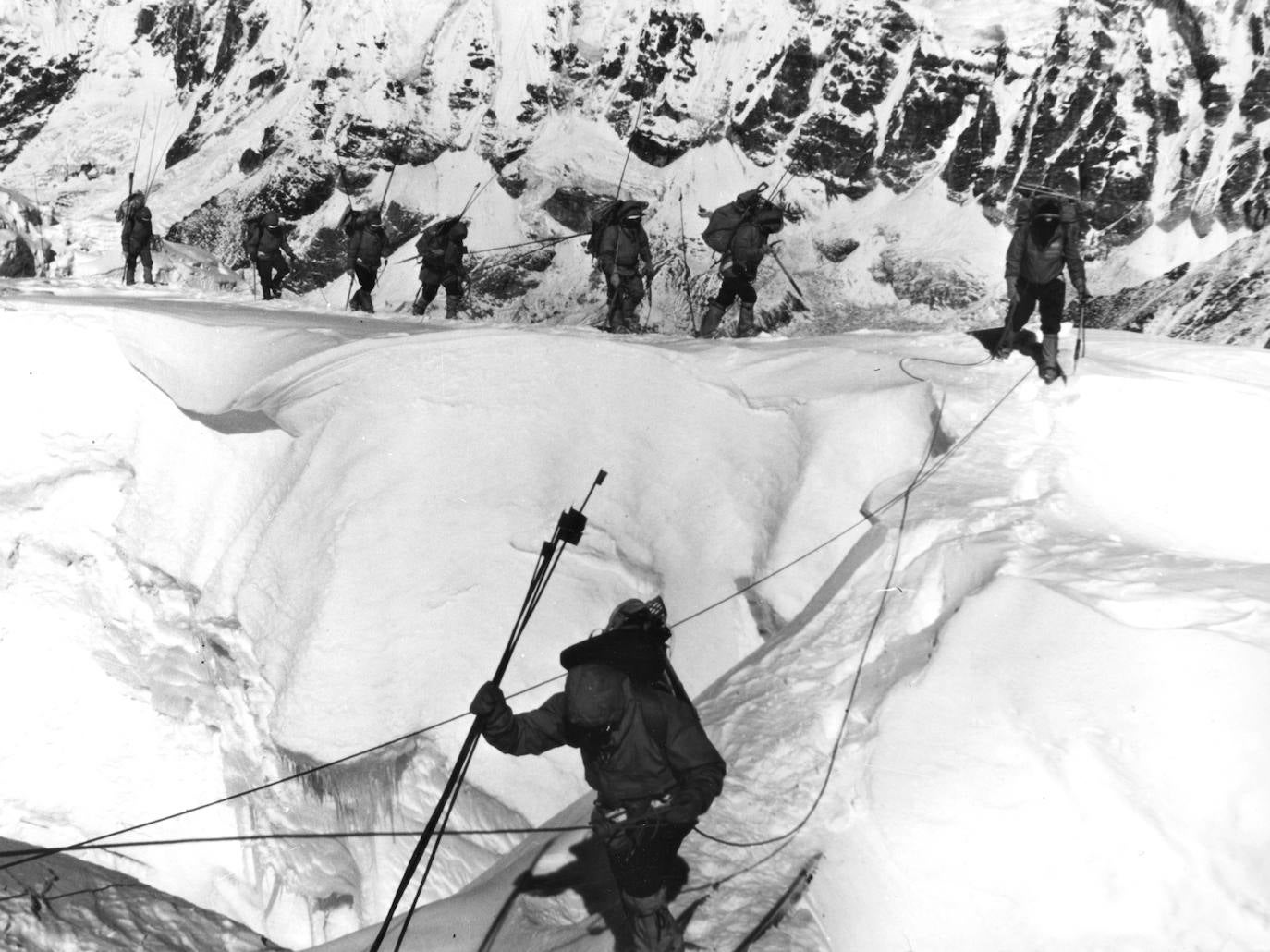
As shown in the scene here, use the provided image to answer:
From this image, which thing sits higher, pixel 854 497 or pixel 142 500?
pixel 854 497

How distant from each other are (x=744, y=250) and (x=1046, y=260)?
3598mm

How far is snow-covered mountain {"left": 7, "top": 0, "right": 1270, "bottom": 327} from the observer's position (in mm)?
121125

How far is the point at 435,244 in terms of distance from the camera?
15789 millimetres

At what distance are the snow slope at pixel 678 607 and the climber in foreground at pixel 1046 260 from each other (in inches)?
15.8

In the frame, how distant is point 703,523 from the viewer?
823cm

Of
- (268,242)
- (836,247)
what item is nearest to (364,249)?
(268,242)

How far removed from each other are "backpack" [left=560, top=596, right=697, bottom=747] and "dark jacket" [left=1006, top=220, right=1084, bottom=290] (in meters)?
5.32

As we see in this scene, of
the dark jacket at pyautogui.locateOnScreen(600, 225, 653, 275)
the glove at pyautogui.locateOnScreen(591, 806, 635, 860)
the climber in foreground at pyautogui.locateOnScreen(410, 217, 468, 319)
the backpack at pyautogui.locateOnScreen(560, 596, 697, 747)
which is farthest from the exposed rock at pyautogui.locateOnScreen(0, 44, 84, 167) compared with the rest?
the glove at pyautogui.locateOnScreen(591, 806, 635, 860)

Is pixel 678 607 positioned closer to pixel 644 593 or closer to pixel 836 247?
pixel 644 593

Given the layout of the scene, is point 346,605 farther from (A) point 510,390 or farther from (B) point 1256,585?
(B) point 1256,585

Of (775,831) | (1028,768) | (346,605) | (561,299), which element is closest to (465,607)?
(346,605)

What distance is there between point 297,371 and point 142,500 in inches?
62.2

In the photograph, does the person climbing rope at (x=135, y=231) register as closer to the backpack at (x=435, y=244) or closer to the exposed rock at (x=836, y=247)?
the backpack at (x=435, y=244)

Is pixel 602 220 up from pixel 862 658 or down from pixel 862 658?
up
